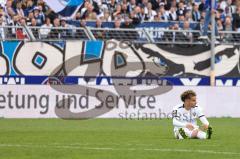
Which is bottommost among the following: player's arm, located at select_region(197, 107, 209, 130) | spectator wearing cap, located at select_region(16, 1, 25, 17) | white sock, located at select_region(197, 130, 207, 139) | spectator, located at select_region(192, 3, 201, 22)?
white sock, located at select_region(197, 130, 207, 139)

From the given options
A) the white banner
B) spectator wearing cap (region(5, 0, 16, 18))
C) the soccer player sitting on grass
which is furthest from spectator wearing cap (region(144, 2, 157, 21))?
the soccer player sitting on grass

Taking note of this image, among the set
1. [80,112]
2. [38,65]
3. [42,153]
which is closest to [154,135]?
[42,153]

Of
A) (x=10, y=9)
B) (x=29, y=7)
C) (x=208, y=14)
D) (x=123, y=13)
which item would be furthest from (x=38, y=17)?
(x=208, y=14)

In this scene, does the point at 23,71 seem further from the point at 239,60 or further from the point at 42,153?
the point at 42,153

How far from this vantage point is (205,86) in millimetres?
30906

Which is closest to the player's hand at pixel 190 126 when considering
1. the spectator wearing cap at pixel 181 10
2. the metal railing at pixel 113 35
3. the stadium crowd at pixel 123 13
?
the metal railing at pixel 113 35

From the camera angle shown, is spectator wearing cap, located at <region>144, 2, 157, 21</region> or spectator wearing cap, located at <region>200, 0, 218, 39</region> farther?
spectator wearing cap, located at <region>144, 2, 157, 21</region>

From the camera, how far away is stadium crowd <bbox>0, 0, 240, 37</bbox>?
31.4 metres

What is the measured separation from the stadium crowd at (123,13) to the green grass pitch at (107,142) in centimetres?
566

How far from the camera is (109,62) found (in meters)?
32.9

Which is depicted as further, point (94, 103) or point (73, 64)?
point (73, 64)

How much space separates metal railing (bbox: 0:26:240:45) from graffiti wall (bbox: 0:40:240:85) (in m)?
0.23

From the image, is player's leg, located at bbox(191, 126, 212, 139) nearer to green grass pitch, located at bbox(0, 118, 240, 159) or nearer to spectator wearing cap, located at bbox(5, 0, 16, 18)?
green grass pitch, located at bbox(0, 118, 240, 159)

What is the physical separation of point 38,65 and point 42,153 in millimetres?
17318
